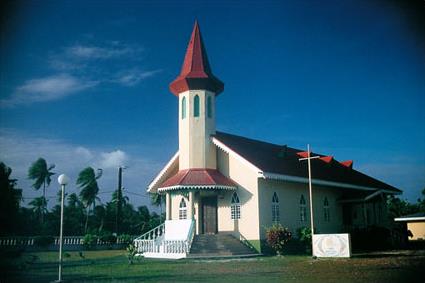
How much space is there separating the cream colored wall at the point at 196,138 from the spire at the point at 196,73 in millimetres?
411

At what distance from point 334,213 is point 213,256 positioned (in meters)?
11.5

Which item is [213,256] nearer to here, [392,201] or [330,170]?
[330,170]

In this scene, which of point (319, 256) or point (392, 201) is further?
point (392, 201)

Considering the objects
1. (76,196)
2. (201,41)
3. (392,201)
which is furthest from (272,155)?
(76,196)

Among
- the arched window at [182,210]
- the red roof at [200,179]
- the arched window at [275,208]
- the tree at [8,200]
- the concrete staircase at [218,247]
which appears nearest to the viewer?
the tree at [8,200]

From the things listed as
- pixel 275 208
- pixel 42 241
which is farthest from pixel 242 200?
pixel 42 241

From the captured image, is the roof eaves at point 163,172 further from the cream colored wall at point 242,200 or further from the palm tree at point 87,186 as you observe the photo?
the palm tree at point 87,186

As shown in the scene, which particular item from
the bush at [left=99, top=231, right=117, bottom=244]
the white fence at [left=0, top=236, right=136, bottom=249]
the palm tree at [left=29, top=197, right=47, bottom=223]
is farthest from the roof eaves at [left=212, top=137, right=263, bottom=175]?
the palm tree at [left=29, top=197, right=47, bottom=223]

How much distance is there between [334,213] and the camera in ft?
94.3

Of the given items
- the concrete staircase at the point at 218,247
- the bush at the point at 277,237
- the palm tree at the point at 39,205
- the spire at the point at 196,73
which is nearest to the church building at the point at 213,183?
the spire at the point at 196,73

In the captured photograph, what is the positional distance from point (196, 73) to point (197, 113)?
2.03 m

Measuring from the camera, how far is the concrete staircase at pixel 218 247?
20.5m

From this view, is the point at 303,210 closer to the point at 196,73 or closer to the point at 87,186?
the point at 196,73

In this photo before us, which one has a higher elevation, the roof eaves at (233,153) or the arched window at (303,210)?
the roof eaves at (233,153)
